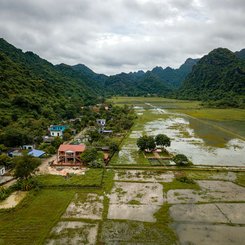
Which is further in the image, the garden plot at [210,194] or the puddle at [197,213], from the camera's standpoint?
the garden plot at [210,194]

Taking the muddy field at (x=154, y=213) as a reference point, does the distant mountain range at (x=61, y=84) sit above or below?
above

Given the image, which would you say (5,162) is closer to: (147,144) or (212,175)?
(147,144)

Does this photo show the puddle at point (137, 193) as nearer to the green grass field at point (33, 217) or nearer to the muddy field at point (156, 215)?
the muddy field at point (156, 215)

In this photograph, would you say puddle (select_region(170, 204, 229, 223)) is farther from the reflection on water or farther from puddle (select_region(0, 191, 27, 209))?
the reflection on water

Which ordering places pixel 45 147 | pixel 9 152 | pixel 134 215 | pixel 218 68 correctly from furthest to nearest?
1. pixel 218 68
2. pixel 45 147
3. pixel 9 152
4. pixel 134 215

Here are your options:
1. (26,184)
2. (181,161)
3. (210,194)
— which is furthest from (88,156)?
(210,194)

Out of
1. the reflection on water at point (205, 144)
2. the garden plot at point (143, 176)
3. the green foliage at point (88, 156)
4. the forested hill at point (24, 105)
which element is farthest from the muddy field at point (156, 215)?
the forested hill at point (24, 105)

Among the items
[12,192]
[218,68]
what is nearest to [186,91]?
[218,68]

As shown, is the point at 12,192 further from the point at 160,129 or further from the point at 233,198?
the point at 160,129
